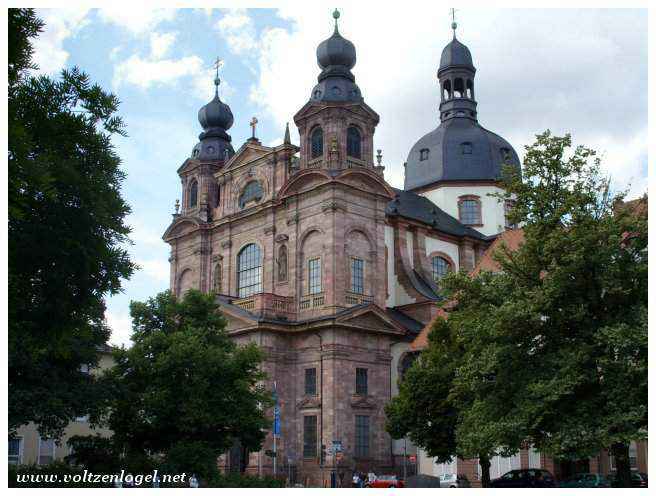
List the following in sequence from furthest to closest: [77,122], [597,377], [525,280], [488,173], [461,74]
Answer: [461,74] → [488,173] → [525,280] → [597,377] → [77,122]

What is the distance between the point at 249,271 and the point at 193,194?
9.86 metres

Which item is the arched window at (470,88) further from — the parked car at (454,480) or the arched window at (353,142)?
the parked car at (454,480)

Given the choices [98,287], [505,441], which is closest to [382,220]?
[505,441]

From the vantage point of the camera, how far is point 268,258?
49.8 meters

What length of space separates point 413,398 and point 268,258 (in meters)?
19.4

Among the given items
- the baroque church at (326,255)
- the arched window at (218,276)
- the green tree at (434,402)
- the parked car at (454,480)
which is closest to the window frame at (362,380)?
the baroque church at (326,255)

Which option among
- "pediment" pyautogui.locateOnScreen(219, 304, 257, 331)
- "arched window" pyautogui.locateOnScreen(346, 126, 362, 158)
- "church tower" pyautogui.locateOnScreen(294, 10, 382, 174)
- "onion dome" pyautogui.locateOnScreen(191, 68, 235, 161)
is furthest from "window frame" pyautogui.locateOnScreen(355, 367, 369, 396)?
"onion dome" pyautogui.locateOnScreen(191, 68, 235, 161)

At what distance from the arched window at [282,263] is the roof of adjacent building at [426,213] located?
6.73 metres

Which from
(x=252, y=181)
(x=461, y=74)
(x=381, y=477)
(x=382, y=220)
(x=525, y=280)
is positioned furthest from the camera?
(x=461, y=74)

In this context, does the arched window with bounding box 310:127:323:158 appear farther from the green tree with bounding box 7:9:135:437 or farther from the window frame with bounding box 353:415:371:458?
the green tree with bounding box 7:9:135:437

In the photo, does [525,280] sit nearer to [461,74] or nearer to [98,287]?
[98,287]

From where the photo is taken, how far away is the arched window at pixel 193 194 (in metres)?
58.4

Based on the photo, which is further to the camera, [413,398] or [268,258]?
[268,258]

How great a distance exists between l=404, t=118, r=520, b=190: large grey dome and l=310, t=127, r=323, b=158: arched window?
14053mm
